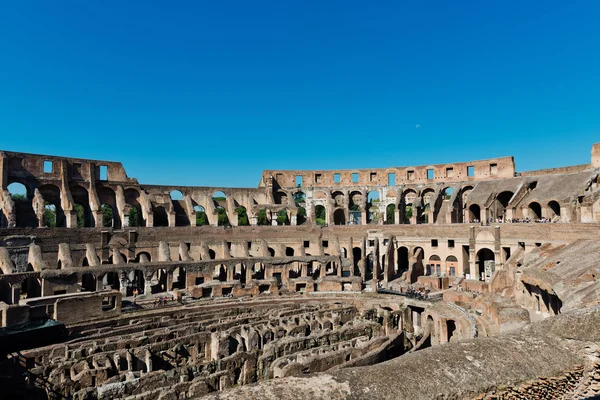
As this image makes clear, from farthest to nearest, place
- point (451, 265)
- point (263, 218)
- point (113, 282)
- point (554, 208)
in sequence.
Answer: point (263, 218), point (451, 265), point (554, 208), point (113, 282)

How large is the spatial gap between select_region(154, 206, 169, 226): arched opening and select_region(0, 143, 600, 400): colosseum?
17 cm

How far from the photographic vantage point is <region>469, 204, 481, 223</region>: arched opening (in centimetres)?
3822

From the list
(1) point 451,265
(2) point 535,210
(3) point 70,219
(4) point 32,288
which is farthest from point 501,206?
(4) point 32,288

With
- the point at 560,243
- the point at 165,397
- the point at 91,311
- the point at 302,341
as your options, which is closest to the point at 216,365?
the point at 165,397

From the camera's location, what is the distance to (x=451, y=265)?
1393 inches

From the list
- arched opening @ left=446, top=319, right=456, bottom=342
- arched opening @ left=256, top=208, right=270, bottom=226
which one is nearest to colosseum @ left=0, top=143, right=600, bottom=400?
arched opening @ left=446, top=319, right=456, bottom=342

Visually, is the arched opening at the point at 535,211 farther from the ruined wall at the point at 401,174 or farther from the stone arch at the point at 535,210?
the ruined wall at the point at 401,174

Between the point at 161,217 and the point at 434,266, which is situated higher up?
the point at 161,217

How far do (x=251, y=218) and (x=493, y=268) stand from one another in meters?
23.3

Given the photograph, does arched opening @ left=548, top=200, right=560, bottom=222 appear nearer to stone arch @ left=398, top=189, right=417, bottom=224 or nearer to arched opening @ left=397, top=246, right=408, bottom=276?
stone arch @ left=398, top=189, right=417, bottom=224

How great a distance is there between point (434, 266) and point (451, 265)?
153 cm

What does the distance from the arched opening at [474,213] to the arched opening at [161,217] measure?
1182 inches

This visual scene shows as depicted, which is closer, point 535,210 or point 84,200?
point 535,210

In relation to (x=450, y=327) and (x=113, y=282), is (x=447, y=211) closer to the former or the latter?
(x=450, y=327)
